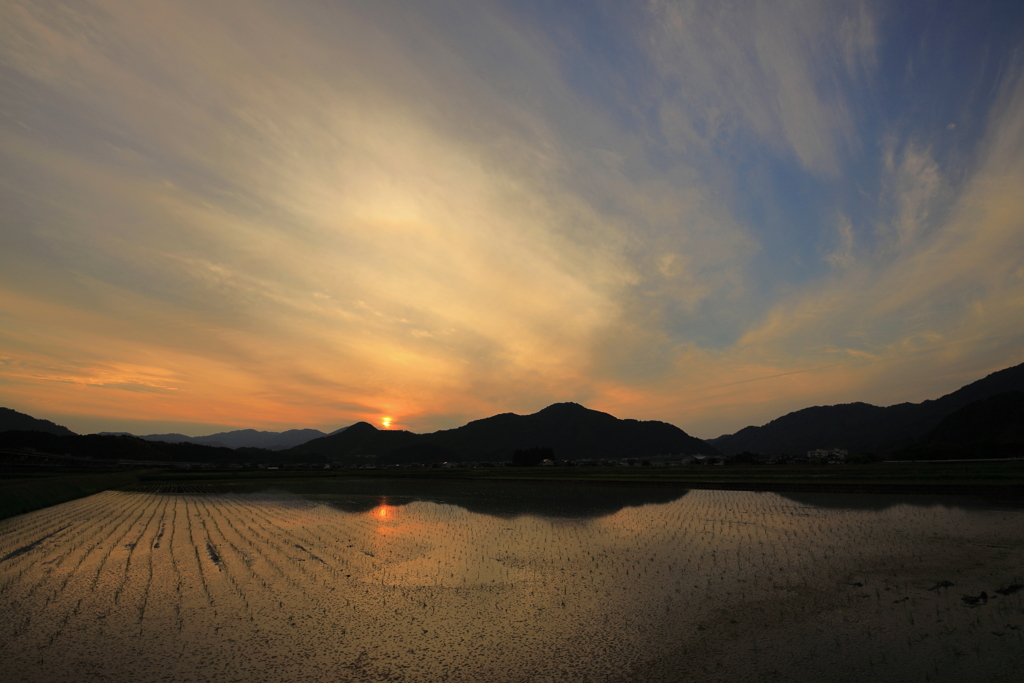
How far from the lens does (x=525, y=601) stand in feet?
40.8

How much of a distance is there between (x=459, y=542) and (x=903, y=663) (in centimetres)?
1601

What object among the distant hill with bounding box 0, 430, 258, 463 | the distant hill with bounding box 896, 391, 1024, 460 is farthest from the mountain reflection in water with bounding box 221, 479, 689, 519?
the distant hill with bounding box 0, 430, 258, 463

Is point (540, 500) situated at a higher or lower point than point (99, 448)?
lower

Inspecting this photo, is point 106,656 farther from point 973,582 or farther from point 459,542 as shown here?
point 973,582

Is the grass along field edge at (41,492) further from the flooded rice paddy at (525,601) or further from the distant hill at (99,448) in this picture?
the distant hill at (99,448)

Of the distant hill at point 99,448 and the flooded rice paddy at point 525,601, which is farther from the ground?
the distant hill at point 99,448

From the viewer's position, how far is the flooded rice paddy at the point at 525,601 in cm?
868

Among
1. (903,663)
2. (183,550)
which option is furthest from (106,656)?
(903,663)

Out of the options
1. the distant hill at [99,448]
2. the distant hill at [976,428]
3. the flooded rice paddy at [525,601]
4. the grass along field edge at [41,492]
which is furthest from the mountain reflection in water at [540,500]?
the distant hill at [99,448]

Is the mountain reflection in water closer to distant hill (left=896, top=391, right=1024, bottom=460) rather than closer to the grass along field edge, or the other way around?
the grass along field edge

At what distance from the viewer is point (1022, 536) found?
1888 cm

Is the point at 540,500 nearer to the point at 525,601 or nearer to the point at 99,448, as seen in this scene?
the point at 525,601

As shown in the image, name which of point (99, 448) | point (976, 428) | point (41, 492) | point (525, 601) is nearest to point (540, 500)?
point (525, 601)

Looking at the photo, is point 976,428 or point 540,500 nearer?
point 540,500
